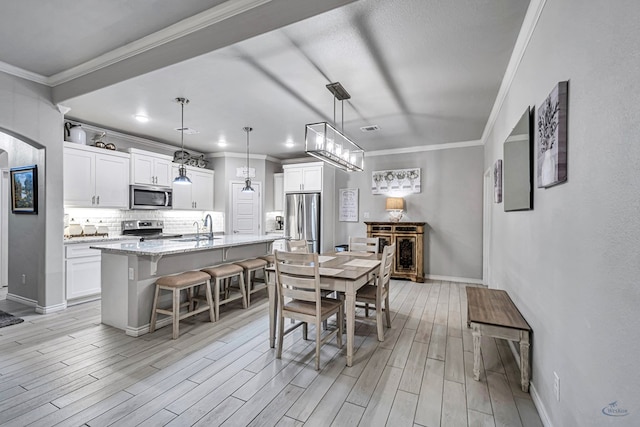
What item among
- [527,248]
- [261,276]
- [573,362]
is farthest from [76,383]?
[527,248]

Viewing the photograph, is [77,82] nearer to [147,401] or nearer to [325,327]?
[147,401]

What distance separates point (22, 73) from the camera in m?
3.35

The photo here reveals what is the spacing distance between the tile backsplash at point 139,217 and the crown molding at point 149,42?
1.97 metres

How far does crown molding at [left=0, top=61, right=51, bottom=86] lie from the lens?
3203 millimetres

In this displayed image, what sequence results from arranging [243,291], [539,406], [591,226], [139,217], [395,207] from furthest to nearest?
[395,207], [139,217], [243,291], [539,406], [591,226]

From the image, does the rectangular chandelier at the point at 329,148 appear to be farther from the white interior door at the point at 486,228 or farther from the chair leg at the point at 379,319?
the white interior door at the point at 486,228

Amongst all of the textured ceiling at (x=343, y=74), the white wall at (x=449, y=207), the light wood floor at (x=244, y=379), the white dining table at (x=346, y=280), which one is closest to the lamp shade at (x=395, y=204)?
the white wall at (x=449, y=207)

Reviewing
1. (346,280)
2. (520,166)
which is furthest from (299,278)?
(520,166)

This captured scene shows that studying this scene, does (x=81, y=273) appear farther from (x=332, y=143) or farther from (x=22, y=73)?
(x=332, y=143)

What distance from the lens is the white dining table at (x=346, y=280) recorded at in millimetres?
2426

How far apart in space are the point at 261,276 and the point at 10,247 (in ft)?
11.3

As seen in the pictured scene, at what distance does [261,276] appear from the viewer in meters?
4.83

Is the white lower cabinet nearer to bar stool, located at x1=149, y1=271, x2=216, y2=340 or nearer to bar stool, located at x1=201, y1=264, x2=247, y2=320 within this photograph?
bar stool, located at x1=149, y1=271, x2=216, y2=340

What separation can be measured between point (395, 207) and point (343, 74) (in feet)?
10.9
